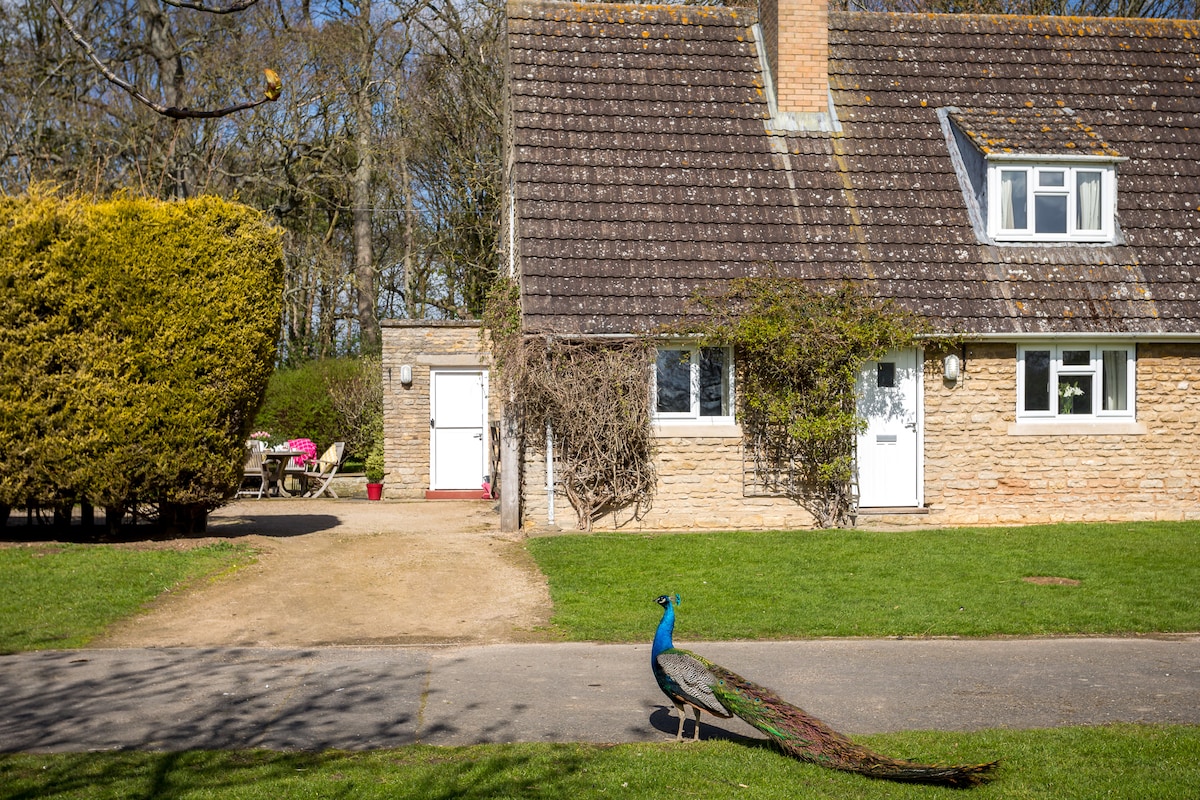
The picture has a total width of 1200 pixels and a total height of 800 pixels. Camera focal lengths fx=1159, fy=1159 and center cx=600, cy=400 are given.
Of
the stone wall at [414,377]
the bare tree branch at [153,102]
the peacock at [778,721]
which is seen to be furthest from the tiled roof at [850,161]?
the bare tree branch at [153,102]

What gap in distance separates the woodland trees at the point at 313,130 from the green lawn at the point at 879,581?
16.9 meters

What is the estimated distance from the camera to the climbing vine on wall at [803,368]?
1568cm

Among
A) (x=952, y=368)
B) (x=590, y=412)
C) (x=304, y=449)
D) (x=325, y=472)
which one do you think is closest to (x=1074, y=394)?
(x=952, y=368)

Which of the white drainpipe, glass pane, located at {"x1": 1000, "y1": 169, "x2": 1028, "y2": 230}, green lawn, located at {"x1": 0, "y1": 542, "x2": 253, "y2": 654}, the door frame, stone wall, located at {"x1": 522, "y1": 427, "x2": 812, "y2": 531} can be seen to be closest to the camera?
green lawn, located at {"x1": 0, "y1": 542, "x2": 253, "y2": 654}

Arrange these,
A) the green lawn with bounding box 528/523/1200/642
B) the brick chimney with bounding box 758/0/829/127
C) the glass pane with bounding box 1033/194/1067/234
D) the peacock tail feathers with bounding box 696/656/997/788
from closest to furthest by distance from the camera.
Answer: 1. the peacock tail feathers with bounding box 696/656/997/788
2. the green lawn with bounding box 528/523/1200/642
3. the glass pane with bounding box 1033/194/1067/234
4. the brick chimney with bounding box 758/0/829/127

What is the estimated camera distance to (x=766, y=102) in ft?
59.4

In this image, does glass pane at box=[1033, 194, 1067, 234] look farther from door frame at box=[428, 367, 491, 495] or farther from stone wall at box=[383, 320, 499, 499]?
door frame at box=[428, 367, 491, 495]

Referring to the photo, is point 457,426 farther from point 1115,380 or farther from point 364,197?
point 364,197

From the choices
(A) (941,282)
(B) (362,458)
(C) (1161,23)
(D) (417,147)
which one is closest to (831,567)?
(A) (941,282)

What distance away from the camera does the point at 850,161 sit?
17.6 metres

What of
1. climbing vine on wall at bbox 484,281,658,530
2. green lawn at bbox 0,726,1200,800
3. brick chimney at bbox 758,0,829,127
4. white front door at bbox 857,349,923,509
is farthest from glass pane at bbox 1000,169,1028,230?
green lawn at bbox 0,726,1200,800

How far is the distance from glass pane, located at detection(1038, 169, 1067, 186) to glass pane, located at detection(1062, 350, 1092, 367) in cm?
254

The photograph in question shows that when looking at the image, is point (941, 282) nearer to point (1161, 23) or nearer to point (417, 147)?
point (1161, 23)

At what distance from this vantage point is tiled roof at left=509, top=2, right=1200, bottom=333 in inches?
644
